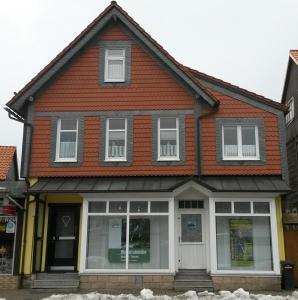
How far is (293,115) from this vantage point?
74.2 feet

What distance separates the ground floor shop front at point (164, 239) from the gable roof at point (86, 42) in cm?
403

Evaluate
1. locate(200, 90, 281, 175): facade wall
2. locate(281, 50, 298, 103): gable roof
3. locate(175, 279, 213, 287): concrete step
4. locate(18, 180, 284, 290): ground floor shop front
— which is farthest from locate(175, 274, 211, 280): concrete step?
locate(281, 50, 298, 103): gable roof

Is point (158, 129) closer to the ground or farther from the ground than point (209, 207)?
farther from the ground

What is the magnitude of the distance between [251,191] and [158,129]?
13.9 feet

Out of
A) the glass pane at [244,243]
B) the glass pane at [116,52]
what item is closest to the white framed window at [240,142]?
the glass pane at [244,243]

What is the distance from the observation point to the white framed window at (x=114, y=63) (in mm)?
17906

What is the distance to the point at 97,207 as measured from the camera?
1628 cm

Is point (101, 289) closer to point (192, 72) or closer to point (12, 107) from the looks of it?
point (12, 107)

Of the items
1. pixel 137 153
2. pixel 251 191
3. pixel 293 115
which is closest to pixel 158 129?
pixel 137 153

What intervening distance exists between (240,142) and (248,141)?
1.00ft

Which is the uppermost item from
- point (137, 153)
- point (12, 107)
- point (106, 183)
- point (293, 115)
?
point (293, 115)

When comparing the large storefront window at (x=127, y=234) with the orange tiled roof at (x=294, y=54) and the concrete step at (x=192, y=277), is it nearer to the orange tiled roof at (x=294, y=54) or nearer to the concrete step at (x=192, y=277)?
the concrete step at (x=192, y=277)

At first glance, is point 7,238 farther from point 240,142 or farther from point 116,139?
point 240,142

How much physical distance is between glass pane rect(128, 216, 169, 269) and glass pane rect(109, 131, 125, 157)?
2.61 metres
